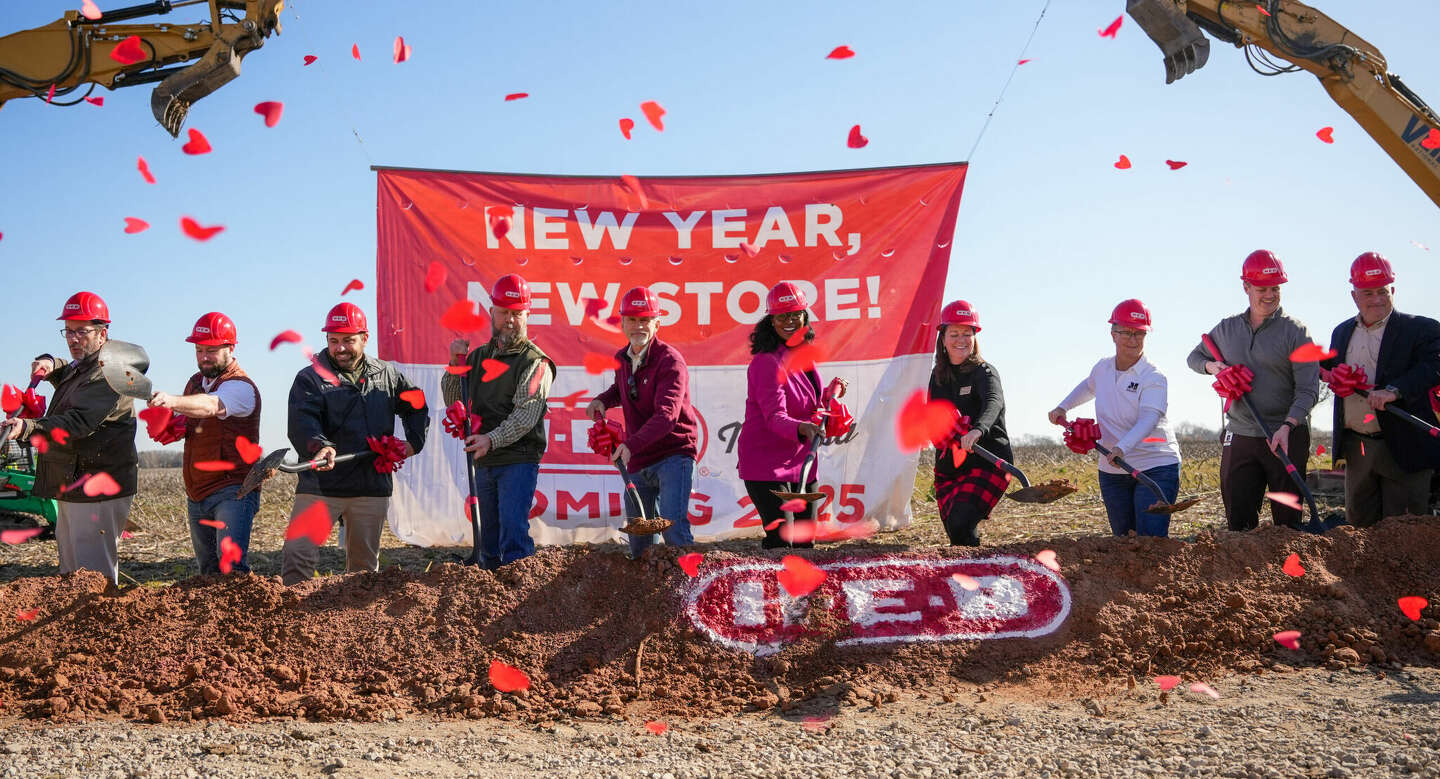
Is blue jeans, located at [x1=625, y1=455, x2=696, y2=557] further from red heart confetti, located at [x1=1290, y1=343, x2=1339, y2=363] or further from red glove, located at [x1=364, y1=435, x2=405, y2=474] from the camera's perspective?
red heart confetti, located at [x1=1290, y1=343, x2=1339, y2=363]

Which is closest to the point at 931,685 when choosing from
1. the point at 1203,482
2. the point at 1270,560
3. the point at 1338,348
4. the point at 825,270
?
the point at 1270,560

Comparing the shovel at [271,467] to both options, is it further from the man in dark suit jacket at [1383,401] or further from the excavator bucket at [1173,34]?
the excavator bucket at [1173,34]

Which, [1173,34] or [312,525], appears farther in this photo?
[1173,34]

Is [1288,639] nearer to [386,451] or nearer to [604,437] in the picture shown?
[604,437]

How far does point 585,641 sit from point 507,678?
1.26ft

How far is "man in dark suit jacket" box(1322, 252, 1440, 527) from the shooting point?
17.1 feet

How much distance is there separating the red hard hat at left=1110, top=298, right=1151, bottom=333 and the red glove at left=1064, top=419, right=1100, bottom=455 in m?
0.57

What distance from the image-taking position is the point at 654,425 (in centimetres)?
512

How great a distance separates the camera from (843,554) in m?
4.78

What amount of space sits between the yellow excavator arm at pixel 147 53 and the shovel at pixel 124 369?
3.57 m

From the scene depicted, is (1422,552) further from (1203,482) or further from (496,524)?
(1203,482)

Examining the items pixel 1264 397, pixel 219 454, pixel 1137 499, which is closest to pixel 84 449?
pixel 219 454

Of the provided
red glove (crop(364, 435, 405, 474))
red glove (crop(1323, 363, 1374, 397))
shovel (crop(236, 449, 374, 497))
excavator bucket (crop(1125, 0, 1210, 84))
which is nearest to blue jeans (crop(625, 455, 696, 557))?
red glove (crop(364, 435, 405, 474))

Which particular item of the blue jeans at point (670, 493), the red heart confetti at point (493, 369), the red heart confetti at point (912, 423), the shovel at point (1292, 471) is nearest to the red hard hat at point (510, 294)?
the red heart confetti at point (493, 369)
